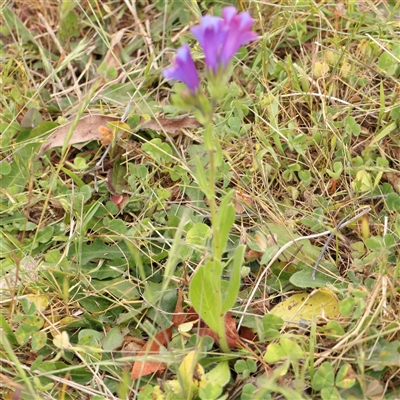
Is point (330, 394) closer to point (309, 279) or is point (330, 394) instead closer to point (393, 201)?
point (309, 279)

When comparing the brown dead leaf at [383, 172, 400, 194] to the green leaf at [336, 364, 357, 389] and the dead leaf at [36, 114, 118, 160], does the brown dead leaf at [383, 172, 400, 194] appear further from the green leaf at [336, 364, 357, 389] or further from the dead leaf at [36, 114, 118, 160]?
the dead leaf at [36, 114, 118, 160]

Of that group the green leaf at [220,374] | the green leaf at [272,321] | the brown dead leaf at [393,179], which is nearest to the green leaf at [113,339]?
the green leaf at [220,374]

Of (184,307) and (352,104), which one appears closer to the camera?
(184,307)

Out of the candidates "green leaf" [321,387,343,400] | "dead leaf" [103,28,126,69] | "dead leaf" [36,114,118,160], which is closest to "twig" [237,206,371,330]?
"green leaf" [321,387,343,400]

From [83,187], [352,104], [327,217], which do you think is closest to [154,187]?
[83,187]

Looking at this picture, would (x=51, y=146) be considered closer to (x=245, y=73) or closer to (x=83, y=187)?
(x=83, y=187)

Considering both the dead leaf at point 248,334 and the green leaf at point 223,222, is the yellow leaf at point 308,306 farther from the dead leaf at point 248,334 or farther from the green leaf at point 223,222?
the green leaf at point 223,222
